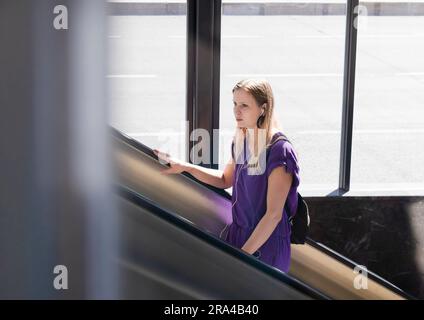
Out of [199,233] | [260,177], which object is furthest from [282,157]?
[199,233]

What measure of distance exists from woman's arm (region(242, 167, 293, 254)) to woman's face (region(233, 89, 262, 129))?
178mm

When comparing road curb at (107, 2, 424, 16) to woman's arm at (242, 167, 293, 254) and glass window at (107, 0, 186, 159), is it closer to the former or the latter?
glass window at (107, 0, 186, 159)

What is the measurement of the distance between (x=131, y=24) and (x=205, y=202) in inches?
66.6

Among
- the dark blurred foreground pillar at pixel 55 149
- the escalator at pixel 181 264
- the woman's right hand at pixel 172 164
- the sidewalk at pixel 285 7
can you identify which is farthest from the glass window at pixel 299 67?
the dark blurred foreground pillar at pixel 55 149

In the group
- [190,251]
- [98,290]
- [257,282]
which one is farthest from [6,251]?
[257,282]

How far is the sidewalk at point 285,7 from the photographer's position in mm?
4230

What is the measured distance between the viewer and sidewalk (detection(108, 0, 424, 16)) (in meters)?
4.23

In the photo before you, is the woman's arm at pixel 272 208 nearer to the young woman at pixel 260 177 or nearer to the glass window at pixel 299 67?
the young woman at pixel 260 177

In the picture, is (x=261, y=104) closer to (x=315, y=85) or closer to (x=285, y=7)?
(x=285, y=7)

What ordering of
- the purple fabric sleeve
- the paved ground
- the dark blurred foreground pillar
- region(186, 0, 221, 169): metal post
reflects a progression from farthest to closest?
the paved ground → region(186, 0, 221, 169): metal post → the purple fabric sleeve → the dark blurred foreground pillar

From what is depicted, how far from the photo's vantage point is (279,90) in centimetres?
459

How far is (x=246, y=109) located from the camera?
2656 millimetres

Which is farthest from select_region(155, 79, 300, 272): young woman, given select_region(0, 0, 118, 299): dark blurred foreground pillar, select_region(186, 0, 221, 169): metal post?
select_region(0, 0, 118, 299): dark blurred foreground pillar
